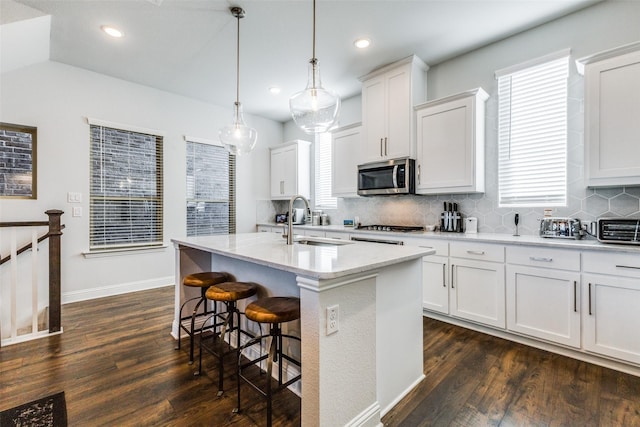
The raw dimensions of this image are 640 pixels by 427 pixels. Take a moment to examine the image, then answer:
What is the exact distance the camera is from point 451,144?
3217mm

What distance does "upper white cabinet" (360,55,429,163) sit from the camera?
351 cm

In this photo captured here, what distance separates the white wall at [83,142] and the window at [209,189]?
16 centimetres

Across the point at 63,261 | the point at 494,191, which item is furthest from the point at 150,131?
the point at 494,191

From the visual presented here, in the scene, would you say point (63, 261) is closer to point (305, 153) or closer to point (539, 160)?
point (305, 153)

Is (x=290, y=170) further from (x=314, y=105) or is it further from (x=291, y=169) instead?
(x=314, y=105)

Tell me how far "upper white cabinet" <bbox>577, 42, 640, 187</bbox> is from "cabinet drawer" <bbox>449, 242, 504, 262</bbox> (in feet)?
2.86

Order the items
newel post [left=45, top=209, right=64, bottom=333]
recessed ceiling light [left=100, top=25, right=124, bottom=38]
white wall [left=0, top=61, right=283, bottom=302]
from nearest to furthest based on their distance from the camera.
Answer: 1. newel post [left=45, top=209, right=64, bottom=333]
2. recessed ceiling light [left=100, top=25, right=124, bottom=38]
3. white wall [left=0, top=61, right=283, bottom=302]

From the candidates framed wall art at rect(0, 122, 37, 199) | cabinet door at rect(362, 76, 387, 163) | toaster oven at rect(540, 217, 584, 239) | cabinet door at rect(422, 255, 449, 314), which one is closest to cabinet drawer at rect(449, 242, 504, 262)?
cabinet door at rect(422, 255, 449, 314)

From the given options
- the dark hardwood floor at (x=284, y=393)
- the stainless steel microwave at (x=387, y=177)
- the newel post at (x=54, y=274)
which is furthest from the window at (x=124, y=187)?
the stainless steel microwave at (x=387, y=177)

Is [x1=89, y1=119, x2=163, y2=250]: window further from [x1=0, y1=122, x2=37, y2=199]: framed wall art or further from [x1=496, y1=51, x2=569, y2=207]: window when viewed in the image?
[x1=496, y1=51, x2=569, y2=207]: window

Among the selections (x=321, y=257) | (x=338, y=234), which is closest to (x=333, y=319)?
(x=321, y=257)

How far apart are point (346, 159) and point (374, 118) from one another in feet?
2.51

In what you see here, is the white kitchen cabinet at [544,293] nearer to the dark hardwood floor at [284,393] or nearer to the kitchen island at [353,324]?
the dark hardwood floor at [284,393]

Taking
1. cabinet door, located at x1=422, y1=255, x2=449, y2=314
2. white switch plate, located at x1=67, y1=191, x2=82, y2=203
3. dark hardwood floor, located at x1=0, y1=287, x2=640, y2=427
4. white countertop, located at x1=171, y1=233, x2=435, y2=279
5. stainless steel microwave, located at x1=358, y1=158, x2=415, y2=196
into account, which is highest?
stainless steel microwave, located at x1=358, y1=158, x2=415, y2=196
